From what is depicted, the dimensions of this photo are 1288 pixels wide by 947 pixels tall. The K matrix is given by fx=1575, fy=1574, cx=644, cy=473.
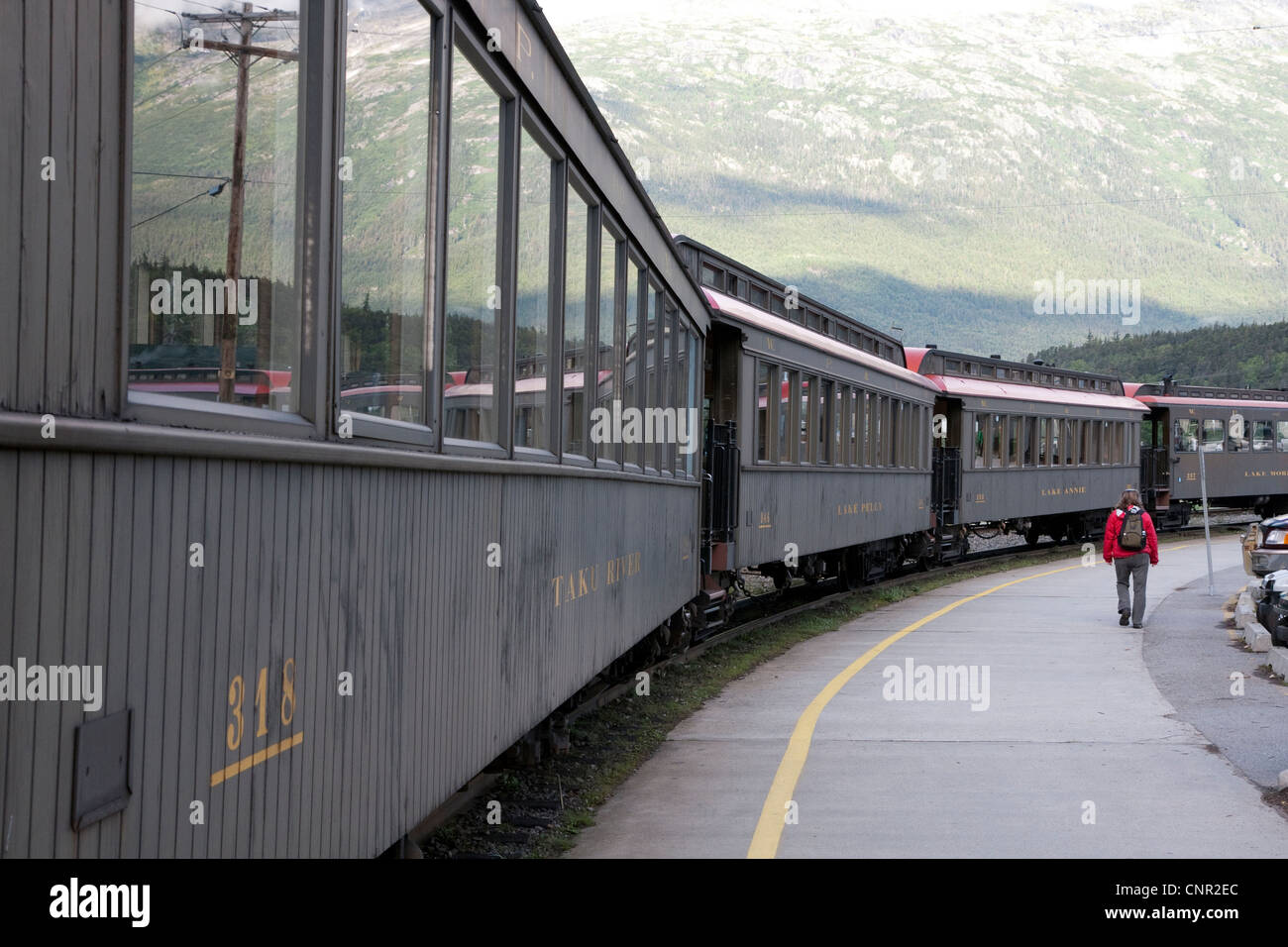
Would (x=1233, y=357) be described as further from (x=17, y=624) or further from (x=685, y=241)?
(x=17, y=624)

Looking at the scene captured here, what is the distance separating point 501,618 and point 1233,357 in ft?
359

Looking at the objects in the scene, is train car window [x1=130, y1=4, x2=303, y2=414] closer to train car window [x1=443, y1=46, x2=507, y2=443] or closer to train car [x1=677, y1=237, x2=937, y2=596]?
train car window [x1=443, y1=46, x2=507, y2=443]

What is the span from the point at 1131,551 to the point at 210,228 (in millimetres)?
14723

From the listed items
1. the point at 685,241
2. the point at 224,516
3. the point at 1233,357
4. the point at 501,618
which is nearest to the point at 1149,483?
the point at 685,241

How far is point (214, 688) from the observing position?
9.62ft

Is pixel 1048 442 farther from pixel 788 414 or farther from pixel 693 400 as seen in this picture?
pixel 693 400

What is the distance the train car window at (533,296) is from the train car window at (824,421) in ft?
36.0

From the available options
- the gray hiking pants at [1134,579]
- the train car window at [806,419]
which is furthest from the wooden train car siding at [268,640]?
the gray hiking pants at [1134,579]

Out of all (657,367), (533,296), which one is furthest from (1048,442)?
(533,296)

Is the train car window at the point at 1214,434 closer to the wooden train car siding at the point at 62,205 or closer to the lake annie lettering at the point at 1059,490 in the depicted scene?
the lake annie lettering at the point at 1059,490

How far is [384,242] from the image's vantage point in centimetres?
387

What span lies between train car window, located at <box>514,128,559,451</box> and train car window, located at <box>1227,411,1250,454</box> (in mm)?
34014

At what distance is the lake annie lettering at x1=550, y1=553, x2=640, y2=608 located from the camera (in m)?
6.57

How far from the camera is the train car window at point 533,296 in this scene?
548cm
